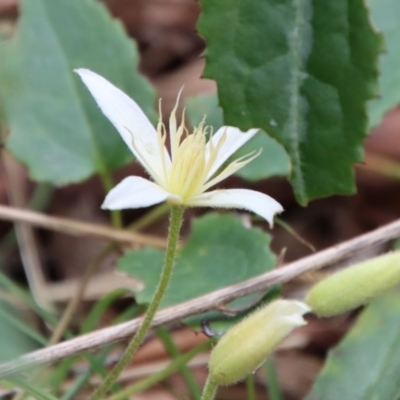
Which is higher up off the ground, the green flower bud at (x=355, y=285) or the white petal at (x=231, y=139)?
the white petal at (x=231, y=139)

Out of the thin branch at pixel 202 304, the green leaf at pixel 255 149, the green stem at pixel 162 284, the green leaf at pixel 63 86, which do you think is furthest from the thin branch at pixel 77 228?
the green stem at pixel 162 284

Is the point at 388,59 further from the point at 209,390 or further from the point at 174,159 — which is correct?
the point at 209,390

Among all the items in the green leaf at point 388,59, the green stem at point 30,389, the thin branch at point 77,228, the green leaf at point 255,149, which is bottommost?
the thin branch at point 77,228

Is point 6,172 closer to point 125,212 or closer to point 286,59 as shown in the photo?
point 125,212

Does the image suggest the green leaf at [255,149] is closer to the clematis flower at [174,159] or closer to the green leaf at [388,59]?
the green leaf at [388,59]

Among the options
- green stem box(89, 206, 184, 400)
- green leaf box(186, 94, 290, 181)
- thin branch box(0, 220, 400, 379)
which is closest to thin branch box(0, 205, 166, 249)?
green leaf box(186, 94, 290, 181)

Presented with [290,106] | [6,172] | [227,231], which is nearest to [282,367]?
[227,231]
